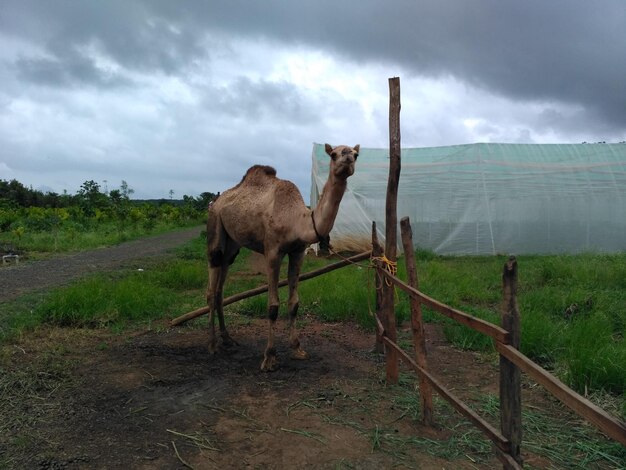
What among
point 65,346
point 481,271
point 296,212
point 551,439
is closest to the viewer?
point 551,439

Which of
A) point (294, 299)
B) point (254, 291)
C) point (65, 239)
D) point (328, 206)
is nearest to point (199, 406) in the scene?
point (294, 299)

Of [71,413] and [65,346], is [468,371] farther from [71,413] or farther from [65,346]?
[65,346]

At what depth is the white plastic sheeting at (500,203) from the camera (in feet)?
48.0

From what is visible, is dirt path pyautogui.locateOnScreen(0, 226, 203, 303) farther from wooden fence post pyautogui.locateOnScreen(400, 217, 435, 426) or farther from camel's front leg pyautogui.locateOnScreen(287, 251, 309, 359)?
wooden fence post pyautogui.locateOnScreen(400, 217, 435, 426)

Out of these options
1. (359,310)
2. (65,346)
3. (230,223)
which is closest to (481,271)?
(359,310)

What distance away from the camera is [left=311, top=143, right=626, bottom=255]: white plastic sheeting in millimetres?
14633

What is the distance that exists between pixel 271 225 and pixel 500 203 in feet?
36.5

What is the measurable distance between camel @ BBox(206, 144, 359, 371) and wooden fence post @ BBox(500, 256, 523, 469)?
2.01 metres

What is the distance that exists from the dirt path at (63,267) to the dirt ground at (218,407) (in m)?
3.95

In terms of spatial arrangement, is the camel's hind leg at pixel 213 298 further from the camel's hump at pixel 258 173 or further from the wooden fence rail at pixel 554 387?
the wooden fence rail at pixel 554 387

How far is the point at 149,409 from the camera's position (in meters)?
4.20

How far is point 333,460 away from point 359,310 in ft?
12.6

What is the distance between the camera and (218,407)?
4246 mm

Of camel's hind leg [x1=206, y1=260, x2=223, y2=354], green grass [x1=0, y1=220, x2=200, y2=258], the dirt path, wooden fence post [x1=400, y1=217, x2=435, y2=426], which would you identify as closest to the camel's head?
wooden fence post [x1=400, y1=217, x2=435, y2=426]
